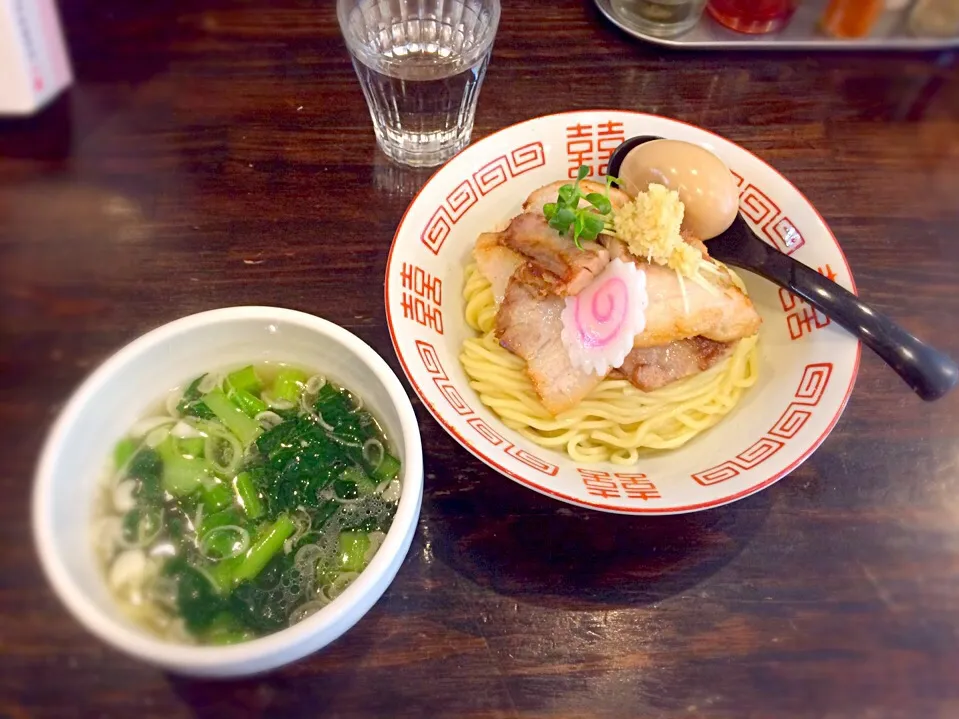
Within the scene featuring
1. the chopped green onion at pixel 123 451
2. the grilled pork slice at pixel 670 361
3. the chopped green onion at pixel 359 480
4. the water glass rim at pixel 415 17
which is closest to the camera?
the chopped green onion at pixel 123 451

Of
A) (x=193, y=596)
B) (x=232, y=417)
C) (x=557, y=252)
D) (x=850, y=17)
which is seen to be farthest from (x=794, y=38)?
(x=193, y=596)

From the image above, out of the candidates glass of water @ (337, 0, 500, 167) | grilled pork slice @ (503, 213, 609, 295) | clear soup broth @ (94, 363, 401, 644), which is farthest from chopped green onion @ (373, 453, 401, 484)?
glass of water @ (337, 0, 500, 167)

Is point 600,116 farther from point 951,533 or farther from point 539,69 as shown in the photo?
point 951,533

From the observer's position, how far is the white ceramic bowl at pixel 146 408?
2.91ft

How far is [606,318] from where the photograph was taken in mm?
1435

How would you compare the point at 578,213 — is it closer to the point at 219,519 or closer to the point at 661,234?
the point at 661,234

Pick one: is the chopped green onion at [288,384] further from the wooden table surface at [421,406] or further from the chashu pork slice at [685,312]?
the chashu pork slice at [685,312]

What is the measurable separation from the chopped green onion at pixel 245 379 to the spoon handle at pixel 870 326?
1103mm

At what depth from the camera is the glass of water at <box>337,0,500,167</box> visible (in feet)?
5.83

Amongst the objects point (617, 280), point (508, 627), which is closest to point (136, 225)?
point (617, 280)

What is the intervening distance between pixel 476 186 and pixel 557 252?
291 millimetres

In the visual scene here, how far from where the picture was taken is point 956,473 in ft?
4.91

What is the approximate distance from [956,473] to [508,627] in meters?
1.01

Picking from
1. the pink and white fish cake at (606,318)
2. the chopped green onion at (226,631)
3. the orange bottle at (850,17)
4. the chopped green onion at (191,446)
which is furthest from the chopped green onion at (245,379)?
the orange bottle at (850,17)
